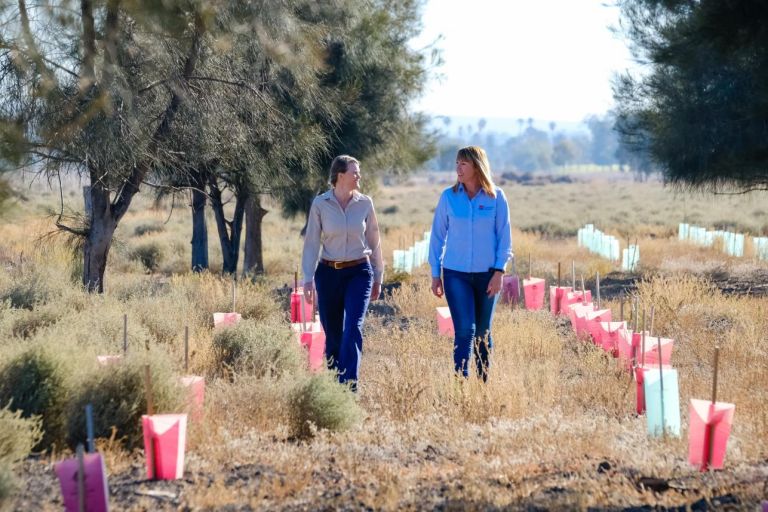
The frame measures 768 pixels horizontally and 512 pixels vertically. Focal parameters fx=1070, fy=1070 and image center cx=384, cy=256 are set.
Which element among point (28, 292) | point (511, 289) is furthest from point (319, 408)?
point (511, 289)

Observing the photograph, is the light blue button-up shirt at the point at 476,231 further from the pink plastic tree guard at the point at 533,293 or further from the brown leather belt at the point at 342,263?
the pink plastic tree guard at the point at 533,293

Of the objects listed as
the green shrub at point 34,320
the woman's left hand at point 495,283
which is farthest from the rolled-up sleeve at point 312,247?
the green shrub at point 34,320

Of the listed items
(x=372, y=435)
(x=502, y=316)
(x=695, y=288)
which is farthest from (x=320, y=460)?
(x=695, y=288)

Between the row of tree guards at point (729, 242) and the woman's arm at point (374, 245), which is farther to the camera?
the row of tree guards at point (729, 242)

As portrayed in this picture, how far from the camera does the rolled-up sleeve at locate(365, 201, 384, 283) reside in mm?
7047

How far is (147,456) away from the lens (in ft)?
15.8

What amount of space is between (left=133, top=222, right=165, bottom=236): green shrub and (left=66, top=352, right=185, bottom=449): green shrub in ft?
84.2

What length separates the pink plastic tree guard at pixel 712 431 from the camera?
5.04m

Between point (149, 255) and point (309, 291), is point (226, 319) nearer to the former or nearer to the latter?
point (309, 291)

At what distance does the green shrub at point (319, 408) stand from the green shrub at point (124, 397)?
26.1 inches

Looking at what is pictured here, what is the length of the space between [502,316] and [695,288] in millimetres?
3131

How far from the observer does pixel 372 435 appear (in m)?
5.80

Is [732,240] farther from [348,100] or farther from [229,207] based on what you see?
[229,207]

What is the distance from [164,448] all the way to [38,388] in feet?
3.48
